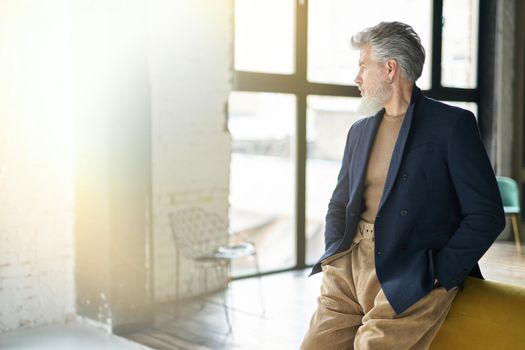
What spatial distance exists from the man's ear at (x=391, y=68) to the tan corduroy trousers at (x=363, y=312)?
43cm

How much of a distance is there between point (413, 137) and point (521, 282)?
380cm

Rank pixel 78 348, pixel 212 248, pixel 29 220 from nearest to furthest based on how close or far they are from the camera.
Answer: pixel 78 348
pixel 29 220
pixel 212 248

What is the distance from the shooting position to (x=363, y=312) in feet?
6.45

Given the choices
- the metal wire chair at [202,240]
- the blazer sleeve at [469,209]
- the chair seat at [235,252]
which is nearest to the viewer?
the blazer sleeve at [469,209]

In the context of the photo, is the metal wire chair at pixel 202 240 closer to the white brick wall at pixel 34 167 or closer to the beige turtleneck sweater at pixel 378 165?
the white brick wall at pixel 34 167

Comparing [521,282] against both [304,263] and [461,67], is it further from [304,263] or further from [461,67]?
[461,67]

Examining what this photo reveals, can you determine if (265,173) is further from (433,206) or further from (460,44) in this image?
(433,206)

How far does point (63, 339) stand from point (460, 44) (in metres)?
5.42

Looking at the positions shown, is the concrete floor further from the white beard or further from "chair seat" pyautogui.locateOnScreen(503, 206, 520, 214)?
"chair seat" pyautogui.locateOnScreen(503, 206, 520, 214)

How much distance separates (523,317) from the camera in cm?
186

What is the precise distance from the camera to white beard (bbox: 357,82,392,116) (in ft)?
6.43

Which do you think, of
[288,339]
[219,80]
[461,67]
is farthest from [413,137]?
[461,67]

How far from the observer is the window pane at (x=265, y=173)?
17.6 ft

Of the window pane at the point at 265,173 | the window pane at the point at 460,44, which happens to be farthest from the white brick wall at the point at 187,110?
the window pane at the point at 460,44
